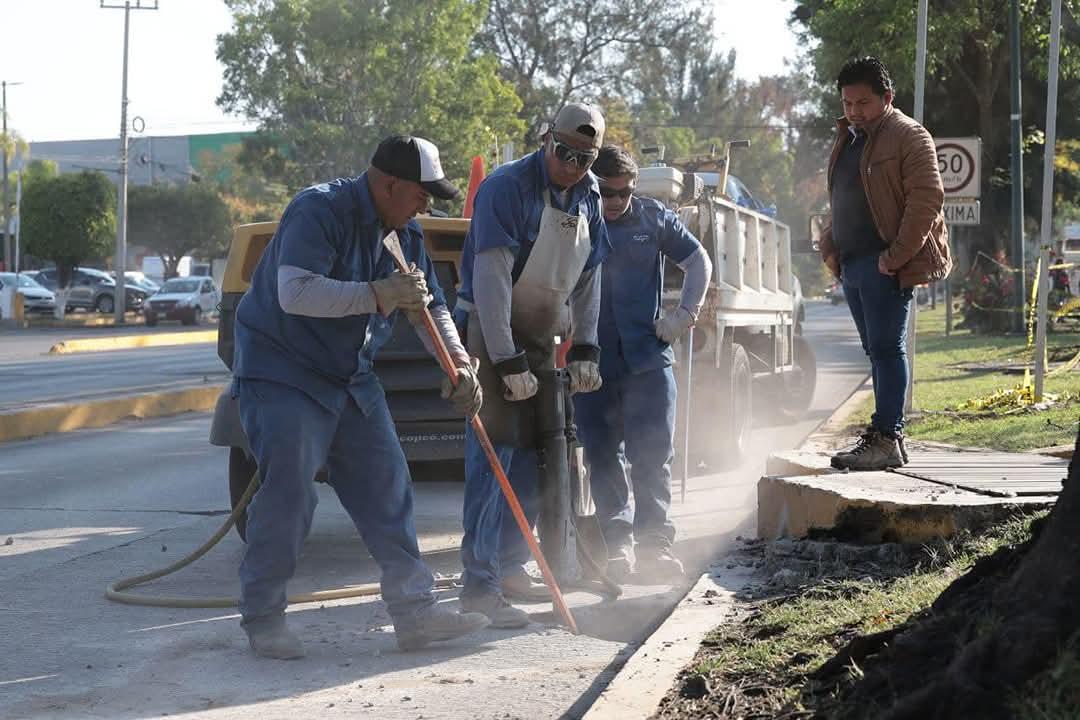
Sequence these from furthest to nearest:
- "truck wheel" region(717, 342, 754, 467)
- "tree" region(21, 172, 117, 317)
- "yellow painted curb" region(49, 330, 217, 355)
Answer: "tree" region(21, 172, 117, 317) → "yellow painted curb" region(49, 330, 217, 355) → "truck wheel" region(717, 342, 754, 467)

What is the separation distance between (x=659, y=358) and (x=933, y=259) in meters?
1.31

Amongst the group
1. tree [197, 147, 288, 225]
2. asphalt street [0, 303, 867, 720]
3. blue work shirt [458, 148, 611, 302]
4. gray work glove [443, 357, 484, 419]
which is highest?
tree [197, 147, 288, 225]

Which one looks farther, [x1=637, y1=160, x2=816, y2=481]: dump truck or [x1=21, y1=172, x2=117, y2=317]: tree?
[x1=21, y1=172, x2=117, y2=317]: tree

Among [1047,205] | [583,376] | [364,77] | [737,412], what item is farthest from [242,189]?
[583,376]

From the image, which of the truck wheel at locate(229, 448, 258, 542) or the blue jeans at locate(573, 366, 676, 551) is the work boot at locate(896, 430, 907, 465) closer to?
the blue jeans at locate(573, 366, 676, 551)

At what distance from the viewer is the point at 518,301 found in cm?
645

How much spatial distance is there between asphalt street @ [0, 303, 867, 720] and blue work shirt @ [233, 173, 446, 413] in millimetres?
1000

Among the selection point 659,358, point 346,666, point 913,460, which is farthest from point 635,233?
point 346,666

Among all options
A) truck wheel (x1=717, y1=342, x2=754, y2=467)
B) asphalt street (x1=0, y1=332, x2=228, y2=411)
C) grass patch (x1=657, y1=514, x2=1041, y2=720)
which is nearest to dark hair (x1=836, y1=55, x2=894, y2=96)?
grass patch (x1=657, y1=514, x2=1041, y2=720)

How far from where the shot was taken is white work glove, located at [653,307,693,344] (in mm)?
7293

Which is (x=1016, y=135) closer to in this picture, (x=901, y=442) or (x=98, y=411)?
(x=98, y=411)

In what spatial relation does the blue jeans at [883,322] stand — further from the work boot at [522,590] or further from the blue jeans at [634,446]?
the work boot at [522,590]

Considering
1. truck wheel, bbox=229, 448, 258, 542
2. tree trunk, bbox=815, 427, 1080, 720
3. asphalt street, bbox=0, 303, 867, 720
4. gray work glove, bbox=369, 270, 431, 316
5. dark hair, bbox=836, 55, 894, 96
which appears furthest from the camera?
truck wheel, bbox=229, 448, 258, 542

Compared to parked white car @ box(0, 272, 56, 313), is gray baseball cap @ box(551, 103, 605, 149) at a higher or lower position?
higher
